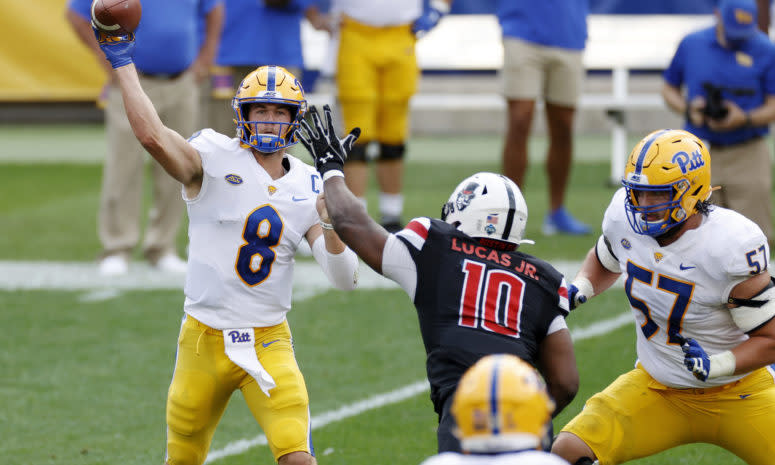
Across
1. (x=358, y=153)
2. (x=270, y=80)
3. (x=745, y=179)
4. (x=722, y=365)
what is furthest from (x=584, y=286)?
(x=358, y=153)

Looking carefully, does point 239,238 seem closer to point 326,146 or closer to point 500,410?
point 326,146

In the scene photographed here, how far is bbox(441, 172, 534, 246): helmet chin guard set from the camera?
3.67 meters

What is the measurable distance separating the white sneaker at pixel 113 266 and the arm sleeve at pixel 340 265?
4240 millimetres

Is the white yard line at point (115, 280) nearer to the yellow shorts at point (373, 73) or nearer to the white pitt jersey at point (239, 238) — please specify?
the yellow shorts at point (373, 73)

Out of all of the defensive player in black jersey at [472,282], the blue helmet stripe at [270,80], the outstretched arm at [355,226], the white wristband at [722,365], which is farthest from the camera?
the blue helmet stripe at [270,80]

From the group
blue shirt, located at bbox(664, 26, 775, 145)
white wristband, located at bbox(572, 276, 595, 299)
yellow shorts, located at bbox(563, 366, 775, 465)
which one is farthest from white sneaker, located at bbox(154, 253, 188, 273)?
yellow shorts, located at bbox(563, 366, 775, 465)

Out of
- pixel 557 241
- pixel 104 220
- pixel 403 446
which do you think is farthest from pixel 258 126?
pixel 557 241

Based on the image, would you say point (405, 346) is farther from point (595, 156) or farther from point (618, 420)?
point (595, 156)

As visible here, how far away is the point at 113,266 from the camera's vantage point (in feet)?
26.9

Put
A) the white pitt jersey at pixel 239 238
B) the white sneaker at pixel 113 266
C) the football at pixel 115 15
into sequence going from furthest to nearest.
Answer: the white sneaker at pixel 113 266 → the white pitt jersey at pixel 239 238 → the football at pixel 115 15

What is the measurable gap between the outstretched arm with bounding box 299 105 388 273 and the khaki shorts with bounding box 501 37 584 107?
16.0ft

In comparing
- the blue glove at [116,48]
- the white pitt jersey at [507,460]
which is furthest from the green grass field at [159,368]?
the white pitt jersey at [507,460]

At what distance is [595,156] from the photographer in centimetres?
1474

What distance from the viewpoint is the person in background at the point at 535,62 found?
28.4ft
